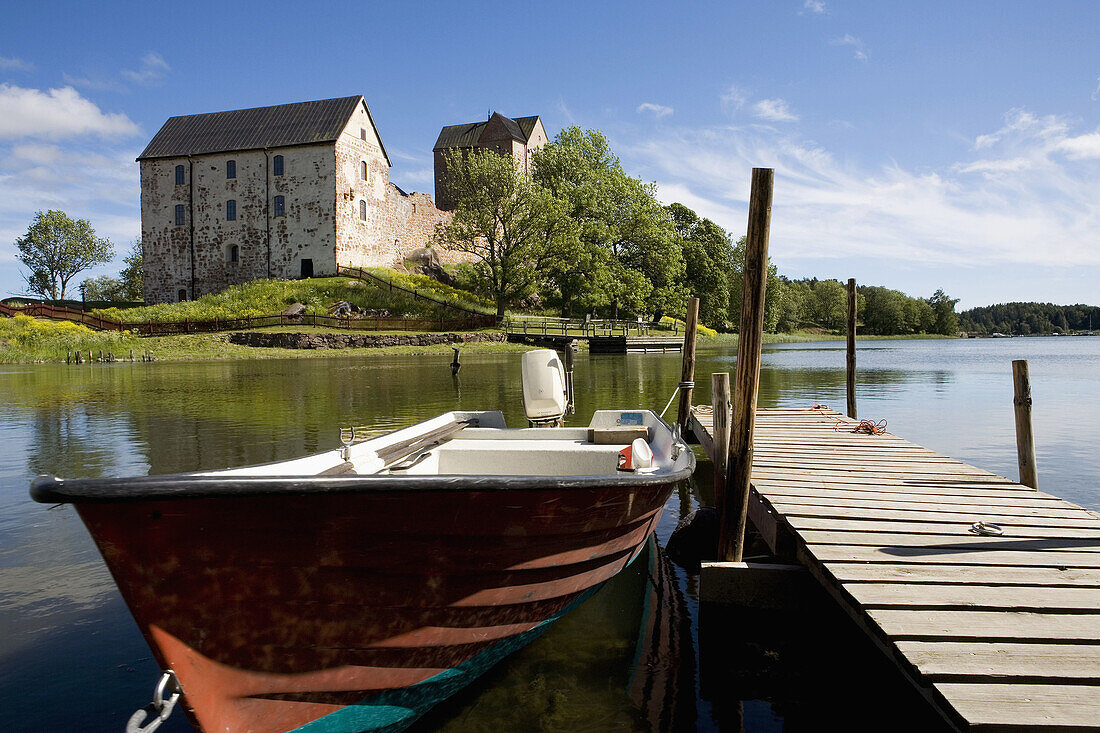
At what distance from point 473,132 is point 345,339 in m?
33.3

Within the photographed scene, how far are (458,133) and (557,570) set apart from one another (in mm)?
63638

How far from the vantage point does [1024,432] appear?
6.38 meters

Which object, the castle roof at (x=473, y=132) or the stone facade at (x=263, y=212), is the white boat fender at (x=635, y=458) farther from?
the castle roof at (x=473, y=132)

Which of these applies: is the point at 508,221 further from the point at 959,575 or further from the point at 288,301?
the point at 959,575

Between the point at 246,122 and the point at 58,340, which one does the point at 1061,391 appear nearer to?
the point at 58,340

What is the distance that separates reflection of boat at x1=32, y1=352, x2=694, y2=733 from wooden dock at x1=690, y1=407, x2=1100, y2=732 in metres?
1.54

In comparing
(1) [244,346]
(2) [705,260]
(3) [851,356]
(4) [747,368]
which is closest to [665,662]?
(4) [747,368]

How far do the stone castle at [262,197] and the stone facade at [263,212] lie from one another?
71 millimetres

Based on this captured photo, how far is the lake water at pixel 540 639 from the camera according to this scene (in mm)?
3820

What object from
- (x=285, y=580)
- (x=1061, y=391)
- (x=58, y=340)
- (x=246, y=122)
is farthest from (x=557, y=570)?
(x=246, y=122)

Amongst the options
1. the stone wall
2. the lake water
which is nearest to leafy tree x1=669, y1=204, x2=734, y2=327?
the stone wall

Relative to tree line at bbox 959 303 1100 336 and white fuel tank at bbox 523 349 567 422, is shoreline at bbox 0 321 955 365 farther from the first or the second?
tree line at bbox 959 303 1100 336

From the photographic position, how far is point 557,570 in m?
3.93

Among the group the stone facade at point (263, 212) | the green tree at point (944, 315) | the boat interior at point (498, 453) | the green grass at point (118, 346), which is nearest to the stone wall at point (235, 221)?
the stone facade at point (263, 212)
